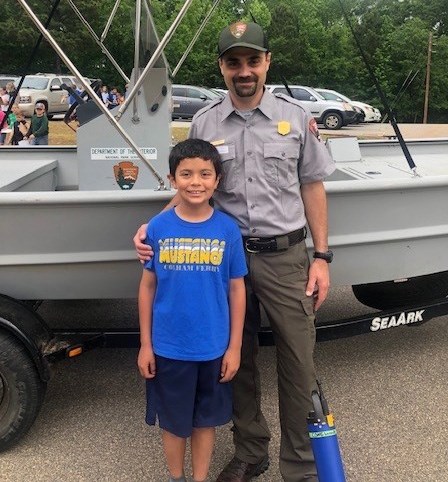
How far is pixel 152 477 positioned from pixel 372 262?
138 cm

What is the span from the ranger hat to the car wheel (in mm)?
17922

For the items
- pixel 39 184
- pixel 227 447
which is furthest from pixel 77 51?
pixel 227 447

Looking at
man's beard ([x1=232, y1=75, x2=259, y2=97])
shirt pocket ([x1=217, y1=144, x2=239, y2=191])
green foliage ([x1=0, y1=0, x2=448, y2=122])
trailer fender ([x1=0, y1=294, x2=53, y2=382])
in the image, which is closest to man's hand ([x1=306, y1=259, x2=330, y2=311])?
shirt pocket ([x1=217, y1=144, x2=239, y2=191])

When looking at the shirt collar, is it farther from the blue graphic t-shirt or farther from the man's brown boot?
the man's brown boot

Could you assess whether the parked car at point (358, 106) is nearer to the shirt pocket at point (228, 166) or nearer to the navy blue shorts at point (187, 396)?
the shirt pocket at point (228, 166)

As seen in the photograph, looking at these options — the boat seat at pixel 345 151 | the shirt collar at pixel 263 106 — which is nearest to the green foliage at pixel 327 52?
the boat seat at pixel 345 151

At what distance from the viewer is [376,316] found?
9.43 feet

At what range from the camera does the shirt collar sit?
1.97 metres

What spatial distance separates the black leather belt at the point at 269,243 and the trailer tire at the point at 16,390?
1049mm

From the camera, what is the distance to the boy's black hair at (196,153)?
1.84 m

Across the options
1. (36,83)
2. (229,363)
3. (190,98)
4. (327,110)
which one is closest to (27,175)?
(229,363)

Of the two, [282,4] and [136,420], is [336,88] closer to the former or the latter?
[282,4]

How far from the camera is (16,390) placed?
7.70ft

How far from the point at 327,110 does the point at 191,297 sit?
18.2m
